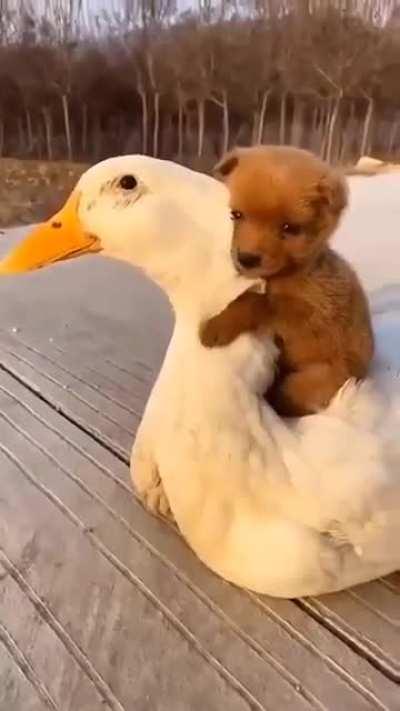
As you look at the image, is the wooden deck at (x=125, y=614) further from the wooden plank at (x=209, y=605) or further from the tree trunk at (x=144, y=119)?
the tree trunk at (x=144, y=119)

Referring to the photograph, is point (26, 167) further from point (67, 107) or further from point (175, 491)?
point (175, 491)

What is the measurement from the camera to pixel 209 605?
1.68 ft

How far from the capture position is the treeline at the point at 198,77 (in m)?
1.25

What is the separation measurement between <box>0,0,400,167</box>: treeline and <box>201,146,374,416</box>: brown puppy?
0.81 m

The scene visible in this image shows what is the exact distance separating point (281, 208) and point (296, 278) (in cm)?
4

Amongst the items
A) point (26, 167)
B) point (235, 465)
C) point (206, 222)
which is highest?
point (206, 222)

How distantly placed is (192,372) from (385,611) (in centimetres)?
15

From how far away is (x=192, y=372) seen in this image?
0.49 m

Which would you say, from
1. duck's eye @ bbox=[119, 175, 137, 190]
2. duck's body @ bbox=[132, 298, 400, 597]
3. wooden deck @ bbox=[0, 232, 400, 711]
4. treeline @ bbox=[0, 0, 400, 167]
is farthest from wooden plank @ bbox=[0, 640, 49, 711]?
treeline @ bbox=[0, 0, 400, 167]

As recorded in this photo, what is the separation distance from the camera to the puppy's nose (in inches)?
17.7

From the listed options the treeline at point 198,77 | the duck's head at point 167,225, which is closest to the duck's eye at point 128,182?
the duck's head at point 167,225

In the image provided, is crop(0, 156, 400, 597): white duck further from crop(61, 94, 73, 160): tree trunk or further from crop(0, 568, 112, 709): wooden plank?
crop(61, 94, 73, 160): tree trunk

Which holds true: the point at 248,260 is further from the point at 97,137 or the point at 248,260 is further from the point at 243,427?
the point at 97,137

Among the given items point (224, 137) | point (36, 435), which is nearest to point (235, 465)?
point (36, 435)
